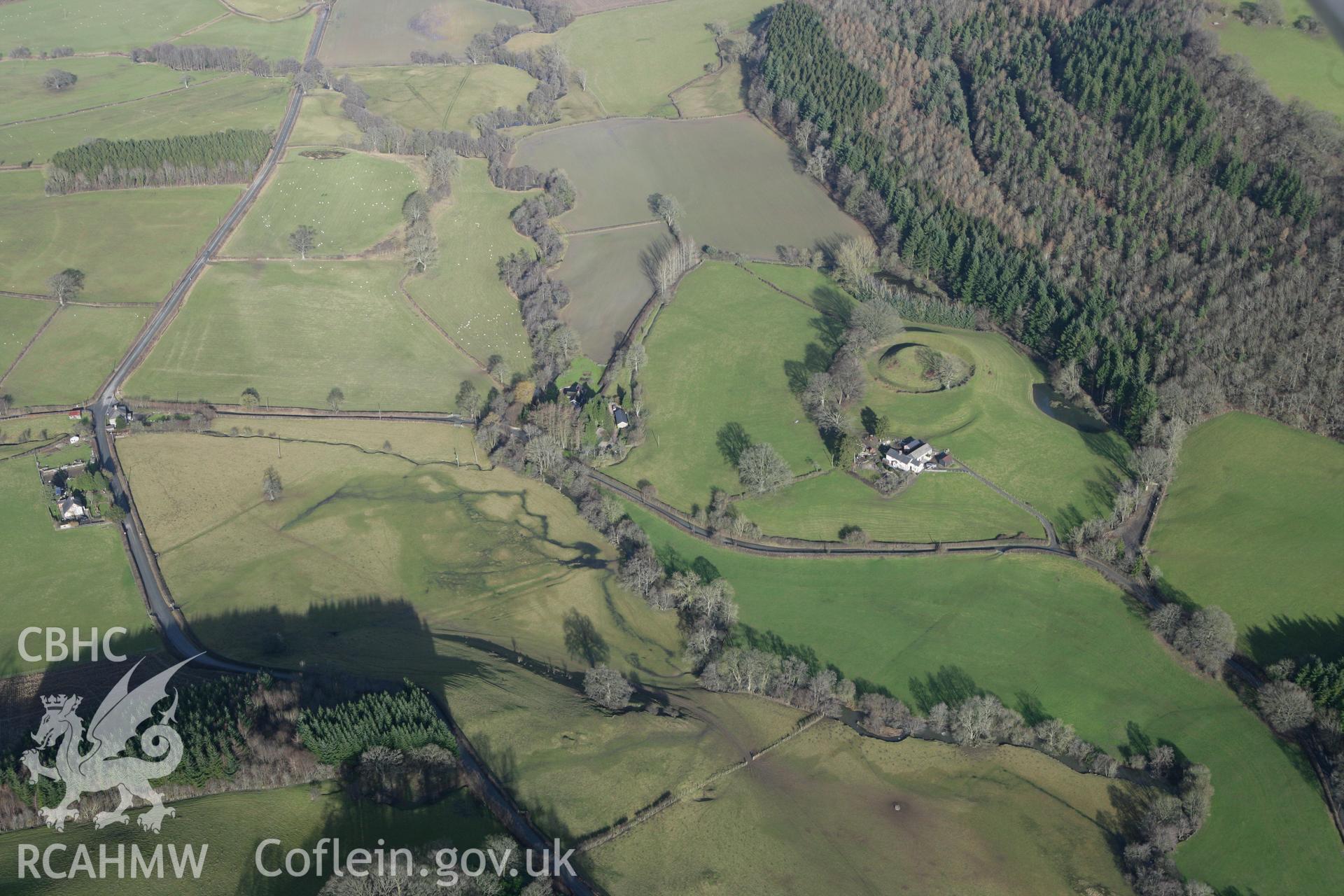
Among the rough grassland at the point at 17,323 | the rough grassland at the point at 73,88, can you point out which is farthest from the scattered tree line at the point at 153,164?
the rough grassland at the point at 17,323

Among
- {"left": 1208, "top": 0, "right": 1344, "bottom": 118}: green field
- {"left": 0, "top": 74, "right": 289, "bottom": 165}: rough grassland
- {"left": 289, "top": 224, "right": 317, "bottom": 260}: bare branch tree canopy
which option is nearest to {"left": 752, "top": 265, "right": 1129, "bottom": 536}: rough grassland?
{"left": 1208, "top": 0, "right": 1344, "bottom": 118}: green field

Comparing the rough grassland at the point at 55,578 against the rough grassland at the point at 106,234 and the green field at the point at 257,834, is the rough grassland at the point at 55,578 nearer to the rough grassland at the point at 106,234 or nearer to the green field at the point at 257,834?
the green field at the point at 257,834

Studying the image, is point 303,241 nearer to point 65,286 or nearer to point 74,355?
point 65,286

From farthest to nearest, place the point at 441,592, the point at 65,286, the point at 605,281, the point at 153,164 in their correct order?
the point at 153,164, the point at 605,281, the point at 65,286, the point at 441,592

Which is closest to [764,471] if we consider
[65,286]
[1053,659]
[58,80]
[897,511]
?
[897,511]

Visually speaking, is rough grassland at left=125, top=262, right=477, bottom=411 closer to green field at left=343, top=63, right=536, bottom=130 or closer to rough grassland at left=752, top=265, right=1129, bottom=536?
green field at left=343, top=63, right=536, bottom=130

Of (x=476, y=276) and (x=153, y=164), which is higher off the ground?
(x=153, y=164)
